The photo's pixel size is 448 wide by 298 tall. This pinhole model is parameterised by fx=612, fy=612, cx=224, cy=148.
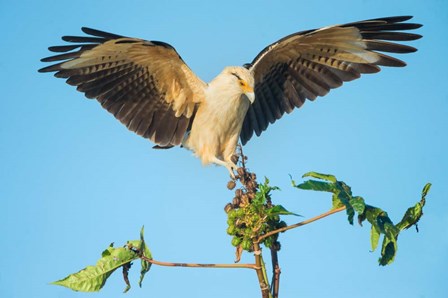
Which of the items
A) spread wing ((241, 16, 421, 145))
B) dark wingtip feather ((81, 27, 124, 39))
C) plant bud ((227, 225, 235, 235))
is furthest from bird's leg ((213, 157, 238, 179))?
plant bud ((227, 225, 235, 235))

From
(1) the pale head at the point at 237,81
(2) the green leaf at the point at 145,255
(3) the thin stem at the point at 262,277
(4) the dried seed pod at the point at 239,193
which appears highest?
(1) the pale head at the point at 237,81

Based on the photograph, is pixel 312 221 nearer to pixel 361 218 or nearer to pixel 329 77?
pixel 361 218

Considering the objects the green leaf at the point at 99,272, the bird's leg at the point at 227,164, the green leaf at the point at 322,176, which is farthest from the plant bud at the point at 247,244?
the bird's leg at the point at 227,164

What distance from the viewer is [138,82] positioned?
25.1ft

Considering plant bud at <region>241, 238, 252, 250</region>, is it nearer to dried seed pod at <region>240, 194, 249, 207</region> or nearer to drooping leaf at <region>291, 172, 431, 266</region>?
dried seed pod at <region>240, 194, 249, 207</region>

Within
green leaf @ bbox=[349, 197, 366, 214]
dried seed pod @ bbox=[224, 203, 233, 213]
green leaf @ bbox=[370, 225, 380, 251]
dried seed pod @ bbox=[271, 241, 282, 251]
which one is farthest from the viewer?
dried seed pod @ bbox=[224, 203, 233, 213]

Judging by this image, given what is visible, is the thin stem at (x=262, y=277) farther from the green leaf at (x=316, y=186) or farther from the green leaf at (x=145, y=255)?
the green leaf at (x=145, y=255)

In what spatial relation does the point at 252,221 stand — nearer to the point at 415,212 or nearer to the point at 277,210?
the point at 277,210

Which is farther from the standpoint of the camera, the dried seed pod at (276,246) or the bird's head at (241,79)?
the bird's head at (241,79)

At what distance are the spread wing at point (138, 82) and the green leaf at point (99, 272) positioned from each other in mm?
3550

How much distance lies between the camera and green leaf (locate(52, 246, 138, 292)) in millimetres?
3916

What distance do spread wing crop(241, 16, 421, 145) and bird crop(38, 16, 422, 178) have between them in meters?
0.01

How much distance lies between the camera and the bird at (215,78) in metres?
7.18

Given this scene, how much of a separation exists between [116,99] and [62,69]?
742 millimetres
